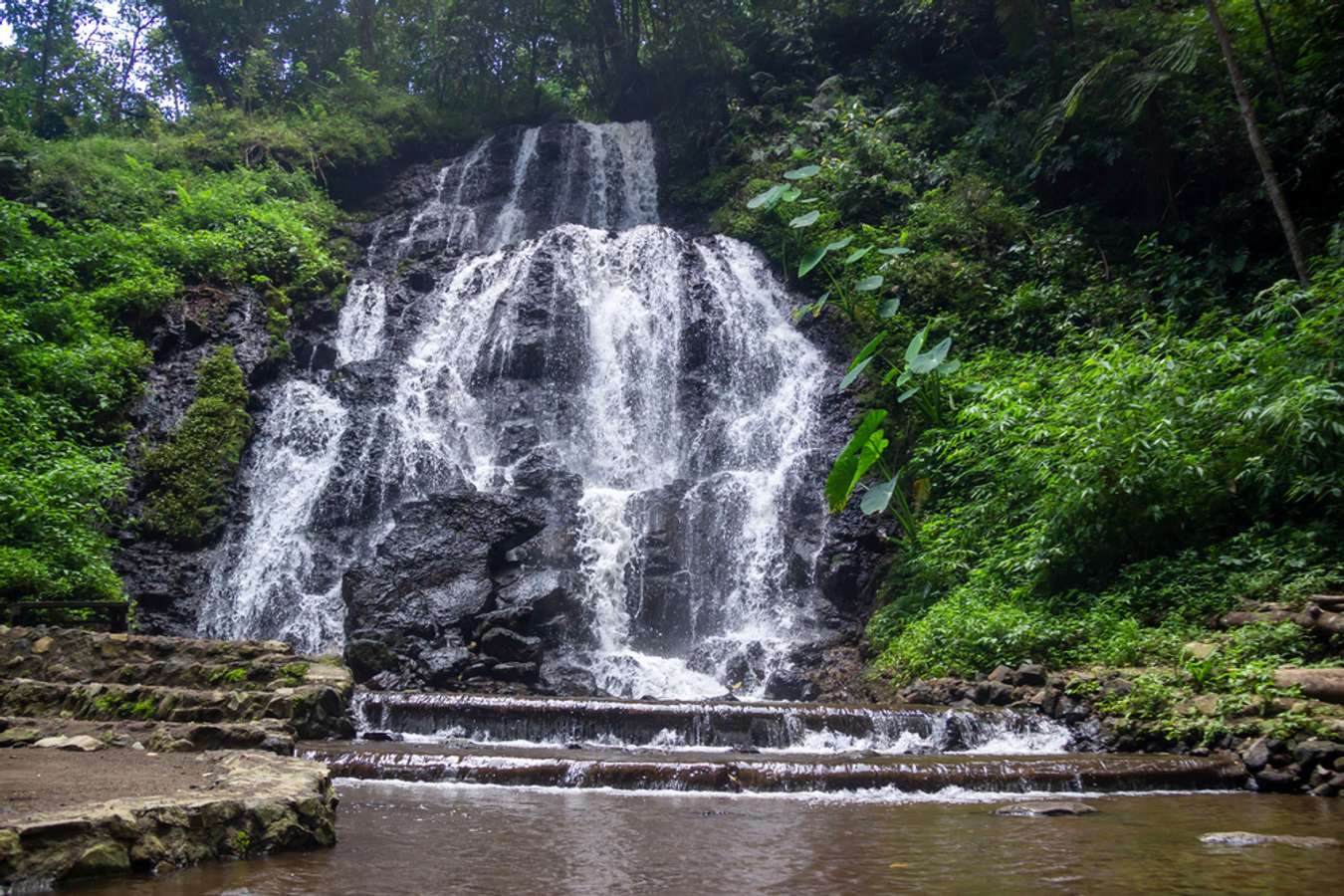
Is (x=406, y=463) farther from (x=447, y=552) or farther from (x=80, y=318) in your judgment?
(x=80, y=318)

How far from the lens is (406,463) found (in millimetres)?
14180

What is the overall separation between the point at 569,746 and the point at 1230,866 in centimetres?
506

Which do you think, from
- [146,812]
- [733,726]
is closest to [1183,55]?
[733,726]

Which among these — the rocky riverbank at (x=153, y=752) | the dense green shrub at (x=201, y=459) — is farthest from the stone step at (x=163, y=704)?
the dense green shrub at (x=201, y=459)

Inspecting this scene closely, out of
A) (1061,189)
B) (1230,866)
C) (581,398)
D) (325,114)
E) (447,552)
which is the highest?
(325,114)

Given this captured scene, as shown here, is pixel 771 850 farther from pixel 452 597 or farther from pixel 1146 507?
pixel 452 597

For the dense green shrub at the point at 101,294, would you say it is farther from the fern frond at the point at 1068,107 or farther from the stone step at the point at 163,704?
the fern frond at the point at 1068,107

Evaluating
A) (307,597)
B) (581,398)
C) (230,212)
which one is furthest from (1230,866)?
(230,212)

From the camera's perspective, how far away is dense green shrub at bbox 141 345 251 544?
13406 mm

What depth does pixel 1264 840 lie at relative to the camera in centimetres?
387

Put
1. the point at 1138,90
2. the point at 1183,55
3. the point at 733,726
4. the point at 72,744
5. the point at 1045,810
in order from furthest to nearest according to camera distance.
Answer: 1. the point at 1138,90
2. the point at 1183,55
3. the point at 733,726
4. the point at 72,744
5. the point at 1045,810

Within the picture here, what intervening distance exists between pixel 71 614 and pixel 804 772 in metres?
8.74

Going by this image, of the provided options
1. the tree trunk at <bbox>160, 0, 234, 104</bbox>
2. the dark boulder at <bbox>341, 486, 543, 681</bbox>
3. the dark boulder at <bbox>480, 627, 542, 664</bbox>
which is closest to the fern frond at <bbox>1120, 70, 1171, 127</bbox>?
the dark boulder at <bbox>341, 486, 543, 681</bbox>

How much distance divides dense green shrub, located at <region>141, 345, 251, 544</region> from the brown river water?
9694 mm
